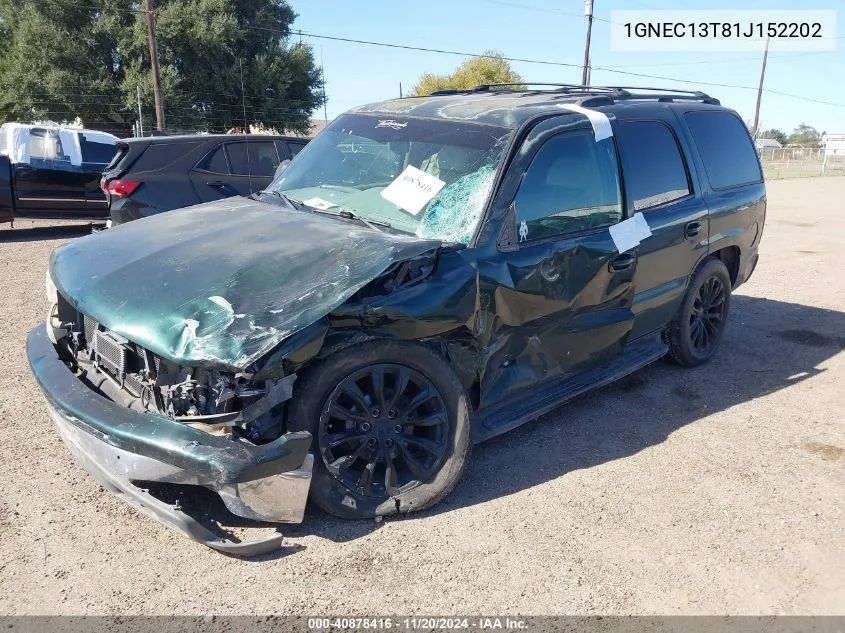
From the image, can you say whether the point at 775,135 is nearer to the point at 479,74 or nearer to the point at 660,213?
the point at 479,74

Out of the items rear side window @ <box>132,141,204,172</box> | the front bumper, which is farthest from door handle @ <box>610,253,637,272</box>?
rear side window @ <box>132,141,204,172</box>

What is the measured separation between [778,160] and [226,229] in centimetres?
4330

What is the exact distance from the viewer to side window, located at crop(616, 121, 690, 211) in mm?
4306

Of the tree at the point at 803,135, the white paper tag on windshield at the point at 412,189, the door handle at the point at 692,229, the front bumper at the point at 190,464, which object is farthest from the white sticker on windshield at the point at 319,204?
the tree at the point at 803,135

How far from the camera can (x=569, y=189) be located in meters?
3.89

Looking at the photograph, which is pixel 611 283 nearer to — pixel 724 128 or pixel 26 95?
pixel 724 128

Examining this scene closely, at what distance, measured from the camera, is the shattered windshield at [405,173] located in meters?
3.57

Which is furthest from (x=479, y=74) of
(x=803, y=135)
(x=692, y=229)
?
(x=803, y=135)

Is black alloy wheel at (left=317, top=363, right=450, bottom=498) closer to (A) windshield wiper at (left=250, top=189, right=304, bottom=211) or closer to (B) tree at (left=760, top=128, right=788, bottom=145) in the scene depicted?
(A) windshield wiper at (left=250, top=189, right=304, bottom=211)

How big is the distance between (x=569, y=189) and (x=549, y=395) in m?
1.19

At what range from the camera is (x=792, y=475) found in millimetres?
3764

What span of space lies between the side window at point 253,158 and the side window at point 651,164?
216 inches

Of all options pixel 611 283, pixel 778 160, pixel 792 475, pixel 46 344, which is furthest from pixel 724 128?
pixel 778 160

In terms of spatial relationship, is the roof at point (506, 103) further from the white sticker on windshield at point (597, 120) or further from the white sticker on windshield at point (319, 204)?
the white sticker on windshield at point (319, 204)
